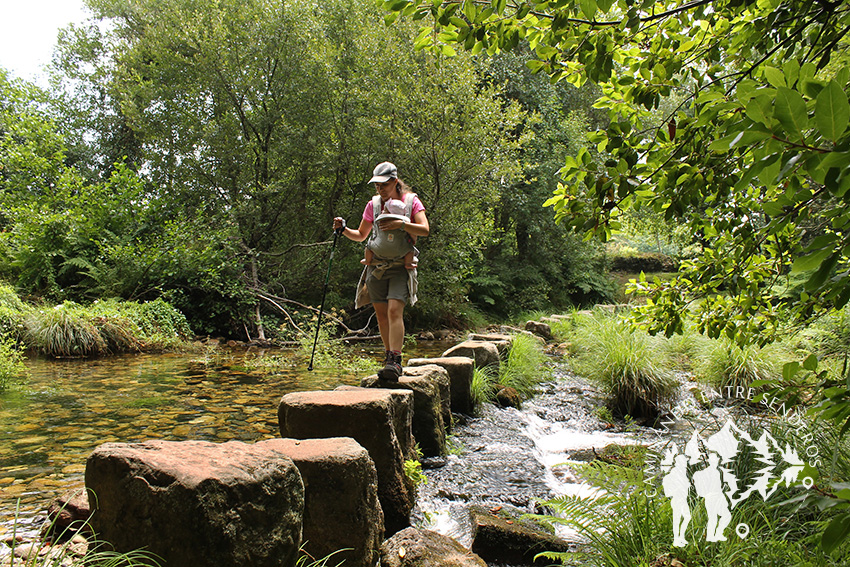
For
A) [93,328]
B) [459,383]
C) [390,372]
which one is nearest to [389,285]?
[390,372]

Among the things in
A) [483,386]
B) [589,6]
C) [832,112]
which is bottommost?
[483,386]

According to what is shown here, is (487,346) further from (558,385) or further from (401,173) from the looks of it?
(401,173)

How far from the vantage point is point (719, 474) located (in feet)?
8.06

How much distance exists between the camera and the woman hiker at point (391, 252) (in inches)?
163

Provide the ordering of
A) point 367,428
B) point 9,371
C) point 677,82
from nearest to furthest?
point 677,82, point 367,428, point 9,371

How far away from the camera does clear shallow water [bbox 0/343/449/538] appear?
286 cm

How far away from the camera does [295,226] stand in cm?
1296

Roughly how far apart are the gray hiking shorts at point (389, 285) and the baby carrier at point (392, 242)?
162 millimetres

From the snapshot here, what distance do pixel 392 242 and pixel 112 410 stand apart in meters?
3.03

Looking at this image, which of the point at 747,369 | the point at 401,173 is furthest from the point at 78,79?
the point at 747,369

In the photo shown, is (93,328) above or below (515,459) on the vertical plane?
above

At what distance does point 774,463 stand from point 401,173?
10.5 m

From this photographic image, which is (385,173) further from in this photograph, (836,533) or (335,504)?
(836,533)

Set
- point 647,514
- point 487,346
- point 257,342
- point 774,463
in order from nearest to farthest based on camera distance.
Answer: point 647,514 < point 774,463 < point 487,346 < point 257,342
